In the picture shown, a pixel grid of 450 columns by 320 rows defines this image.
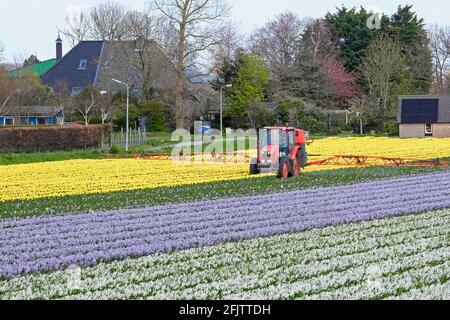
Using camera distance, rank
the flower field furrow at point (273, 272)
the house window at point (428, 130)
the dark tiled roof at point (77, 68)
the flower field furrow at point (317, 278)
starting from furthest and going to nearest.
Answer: the dark tiled roof at point (77, 68)
the house window at point (428, 130)
the flower field furrow at point (273, 272)
the flower field furrow at point (317, 278)

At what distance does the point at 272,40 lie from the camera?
9006 centimetres

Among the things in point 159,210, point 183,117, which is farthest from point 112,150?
point 159,210

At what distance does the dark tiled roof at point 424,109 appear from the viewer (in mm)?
66750

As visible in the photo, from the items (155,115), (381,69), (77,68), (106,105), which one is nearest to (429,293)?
(106,105)

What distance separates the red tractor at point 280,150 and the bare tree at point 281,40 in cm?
5961

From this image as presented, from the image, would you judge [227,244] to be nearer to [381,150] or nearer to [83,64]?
[381,150]

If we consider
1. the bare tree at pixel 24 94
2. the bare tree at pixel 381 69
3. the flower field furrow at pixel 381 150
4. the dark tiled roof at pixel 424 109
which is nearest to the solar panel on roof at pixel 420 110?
the dark tiled roof at pixel 424 109

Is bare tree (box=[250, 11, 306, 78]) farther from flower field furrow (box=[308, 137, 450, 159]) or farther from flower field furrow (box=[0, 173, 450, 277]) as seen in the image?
flower field furrow (box=[0, 173, 450, 277])

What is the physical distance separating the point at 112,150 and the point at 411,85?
44695mm

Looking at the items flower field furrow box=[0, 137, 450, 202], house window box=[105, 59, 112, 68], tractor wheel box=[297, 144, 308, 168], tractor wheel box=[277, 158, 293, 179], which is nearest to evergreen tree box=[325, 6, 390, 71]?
house window box=[105, 59, 112, 68]

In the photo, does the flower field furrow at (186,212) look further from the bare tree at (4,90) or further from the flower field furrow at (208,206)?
the bare tree at (4,90)

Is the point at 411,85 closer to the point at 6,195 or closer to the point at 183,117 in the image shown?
the point at 183,117

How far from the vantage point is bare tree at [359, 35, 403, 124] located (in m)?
77.2

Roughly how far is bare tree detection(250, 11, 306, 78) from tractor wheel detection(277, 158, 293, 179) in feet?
199
